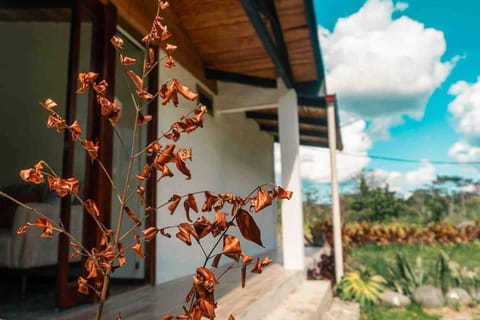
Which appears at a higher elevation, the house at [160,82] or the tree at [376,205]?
the house at [160,82]

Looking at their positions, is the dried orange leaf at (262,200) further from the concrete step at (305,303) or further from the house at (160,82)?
the concrete step at (305,303)

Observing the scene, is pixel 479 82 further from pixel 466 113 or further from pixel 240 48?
pixel 240 48

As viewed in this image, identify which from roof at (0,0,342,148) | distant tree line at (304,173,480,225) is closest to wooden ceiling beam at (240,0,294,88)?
roof at (0,0,342,148)

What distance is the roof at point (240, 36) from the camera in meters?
3.67

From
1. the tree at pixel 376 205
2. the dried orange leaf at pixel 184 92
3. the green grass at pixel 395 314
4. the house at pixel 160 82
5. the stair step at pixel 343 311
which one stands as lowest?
the green grass at pixel 395 314

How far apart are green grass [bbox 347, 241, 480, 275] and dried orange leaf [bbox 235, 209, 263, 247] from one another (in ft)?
20.4

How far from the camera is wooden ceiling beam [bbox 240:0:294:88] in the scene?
10.8 feet

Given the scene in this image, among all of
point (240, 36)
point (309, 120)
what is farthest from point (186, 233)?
point (309, 120)

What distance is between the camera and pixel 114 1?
3.17 metres

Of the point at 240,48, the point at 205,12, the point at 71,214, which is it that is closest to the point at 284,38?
the point at 240,48

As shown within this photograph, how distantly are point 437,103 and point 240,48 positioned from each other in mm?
19298

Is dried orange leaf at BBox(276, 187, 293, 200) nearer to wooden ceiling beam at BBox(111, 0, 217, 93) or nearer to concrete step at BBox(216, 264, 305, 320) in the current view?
concrete step at BBox(216, 264, 305, 320)

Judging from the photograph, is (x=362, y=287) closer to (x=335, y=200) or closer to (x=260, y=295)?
(x=335, y=200)

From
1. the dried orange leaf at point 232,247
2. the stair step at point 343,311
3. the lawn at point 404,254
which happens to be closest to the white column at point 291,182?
the stair step at point 343,311
